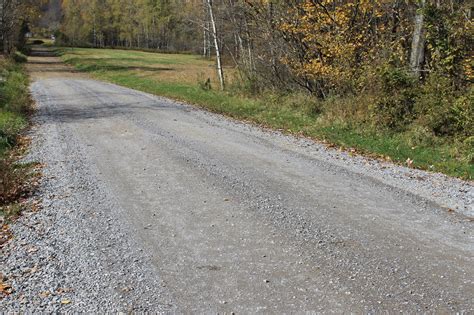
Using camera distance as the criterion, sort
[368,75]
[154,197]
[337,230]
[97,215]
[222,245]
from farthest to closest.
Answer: [368,75]
[154,197]
[97,215]
[337,230]
[222,245]

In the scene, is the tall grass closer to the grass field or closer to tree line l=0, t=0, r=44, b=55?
the grass field

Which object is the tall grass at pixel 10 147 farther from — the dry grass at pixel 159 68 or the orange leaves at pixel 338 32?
the dry grass at pixel 159 68

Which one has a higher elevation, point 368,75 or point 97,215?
point 368,75

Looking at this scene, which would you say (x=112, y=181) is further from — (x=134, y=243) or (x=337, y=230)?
(x=337, y=230)

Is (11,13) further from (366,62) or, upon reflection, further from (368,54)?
(366,62)

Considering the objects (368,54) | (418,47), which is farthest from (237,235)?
(368,54)

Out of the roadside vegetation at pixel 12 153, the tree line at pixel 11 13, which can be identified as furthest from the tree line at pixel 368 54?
the tree line at pixel 11 13

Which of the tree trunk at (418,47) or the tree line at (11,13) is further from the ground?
the tree line at (11,13)

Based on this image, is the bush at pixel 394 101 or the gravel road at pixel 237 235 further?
the bush at pixel 394 101

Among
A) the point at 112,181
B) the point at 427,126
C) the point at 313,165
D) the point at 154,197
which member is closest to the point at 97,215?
the point at 154,197

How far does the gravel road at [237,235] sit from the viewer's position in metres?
3.99

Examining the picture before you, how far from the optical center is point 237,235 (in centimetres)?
527

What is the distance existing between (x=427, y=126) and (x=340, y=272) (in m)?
7.74

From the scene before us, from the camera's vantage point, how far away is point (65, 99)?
1834 centimetres
